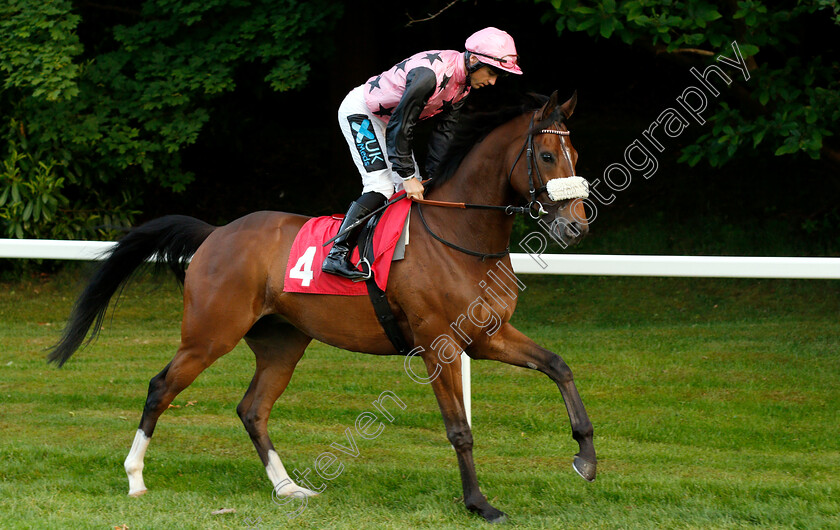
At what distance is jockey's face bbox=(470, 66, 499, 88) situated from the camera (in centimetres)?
461

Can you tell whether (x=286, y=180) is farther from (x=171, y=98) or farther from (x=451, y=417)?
(x=451, y=417)

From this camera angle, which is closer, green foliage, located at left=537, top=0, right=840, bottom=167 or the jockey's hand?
the jockey's hand

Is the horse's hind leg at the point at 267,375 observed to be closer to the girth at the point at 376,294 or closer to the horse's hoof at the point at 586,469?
the girth at the point at 376,294

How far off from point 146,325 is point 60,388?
7.77ft

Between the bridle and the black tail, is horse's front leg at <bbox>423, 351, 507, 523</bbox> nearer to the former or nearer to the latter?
the bridle

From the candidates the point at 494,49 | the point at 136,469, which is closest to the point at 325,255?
the point at 494,49

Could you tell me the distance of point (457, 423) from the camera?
453 cm

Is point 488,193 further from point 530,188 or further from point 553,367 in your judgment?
point 553,367

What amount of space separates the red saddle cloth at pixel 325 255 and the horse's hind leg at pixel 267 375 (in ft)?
1.68

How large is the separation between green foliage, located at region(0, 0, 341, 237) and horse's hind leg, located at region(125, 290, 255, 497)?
17.7 ft

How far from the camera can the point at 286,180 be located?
48.5 ft

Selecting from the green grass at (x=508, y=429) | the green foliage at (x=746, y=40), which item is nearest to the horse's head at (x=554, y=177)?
the green grass at (x=508, y=429)

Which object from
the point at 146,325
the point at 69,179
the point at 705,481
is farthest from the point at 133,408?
the point at 69,179

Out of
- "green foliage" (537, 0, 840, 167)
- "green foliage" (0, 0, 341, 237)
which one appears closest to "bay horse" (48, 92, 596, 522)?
"green foliage" (537, 0, 840, 167)
